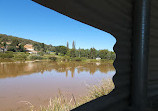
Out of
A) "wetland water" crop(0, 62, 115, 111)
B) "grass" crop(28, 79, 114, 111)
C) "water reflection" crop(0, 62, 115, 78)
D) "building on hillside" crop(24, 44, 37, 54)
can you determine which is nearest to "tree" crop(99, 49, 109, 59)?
"water reflection" crop(0, 62, 115, 78)

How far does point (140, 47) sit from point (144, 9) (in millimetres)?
338

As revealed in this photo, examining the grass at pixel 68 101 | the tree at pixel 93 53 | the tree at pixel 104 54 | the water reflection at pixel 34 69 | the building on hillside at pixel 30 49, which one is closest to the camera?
the grass at pixel 68 101

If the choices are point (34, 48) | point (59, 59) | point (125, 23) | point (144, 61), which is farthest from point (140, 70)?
point (34, 48)

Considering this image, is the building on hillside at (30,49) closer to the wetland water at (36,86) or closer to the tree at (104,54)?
the wetland water at (36,86)

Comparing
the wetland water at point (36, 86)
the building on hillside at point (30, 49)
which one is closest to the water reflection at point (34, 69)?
the wetland water at point (36, 86)

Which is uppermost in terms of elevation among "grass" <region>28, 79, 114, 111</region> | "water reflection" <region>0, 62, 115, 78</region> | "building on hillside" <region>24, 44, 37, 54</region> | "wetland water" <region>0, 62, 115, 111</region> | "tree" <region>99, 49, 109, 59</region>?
"building on hillside" <region>24, 44, 37, 54</region>

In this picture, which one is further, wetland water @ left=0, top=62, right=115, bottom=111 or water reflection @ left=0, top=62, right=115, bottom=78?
water reflection @ left=0, top=62, right=115, bottom=78

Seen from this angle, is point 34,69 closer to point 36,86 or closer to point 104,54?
point 36,86

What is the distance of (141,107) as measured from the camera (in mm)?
924

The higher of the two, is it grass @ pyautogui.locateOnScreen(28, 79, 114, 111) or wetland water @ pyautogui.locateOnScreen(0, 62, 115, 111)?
grass @ pyautogui.locateOnScreen(28, 79, 114, 111)

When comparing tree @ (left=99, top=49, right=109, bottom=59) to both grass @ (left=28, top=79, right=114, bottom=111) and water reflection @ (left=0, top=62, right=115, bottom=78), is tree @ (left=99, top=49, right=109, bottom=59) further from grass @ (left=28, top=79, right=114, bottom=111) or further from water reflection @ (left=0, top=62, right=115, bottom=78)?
grass @ (left=28, top=79, right=114, bottom=111)

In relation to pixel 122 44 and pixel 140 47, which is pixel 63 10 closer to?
pixel 122 44

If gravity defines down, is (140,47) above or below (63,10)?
below

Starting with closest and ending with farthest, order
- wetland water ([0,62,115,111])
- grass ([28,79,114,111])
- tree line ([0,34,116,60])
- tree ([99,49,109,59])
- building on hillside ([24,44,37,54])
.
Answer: grass ([28,79,114,111]) < wetland water ([0,62,115,111]) < tree line ([0,34,116,60]) < tree ([99,49,109,59]) < building on hillside ([24,44,37,54])
